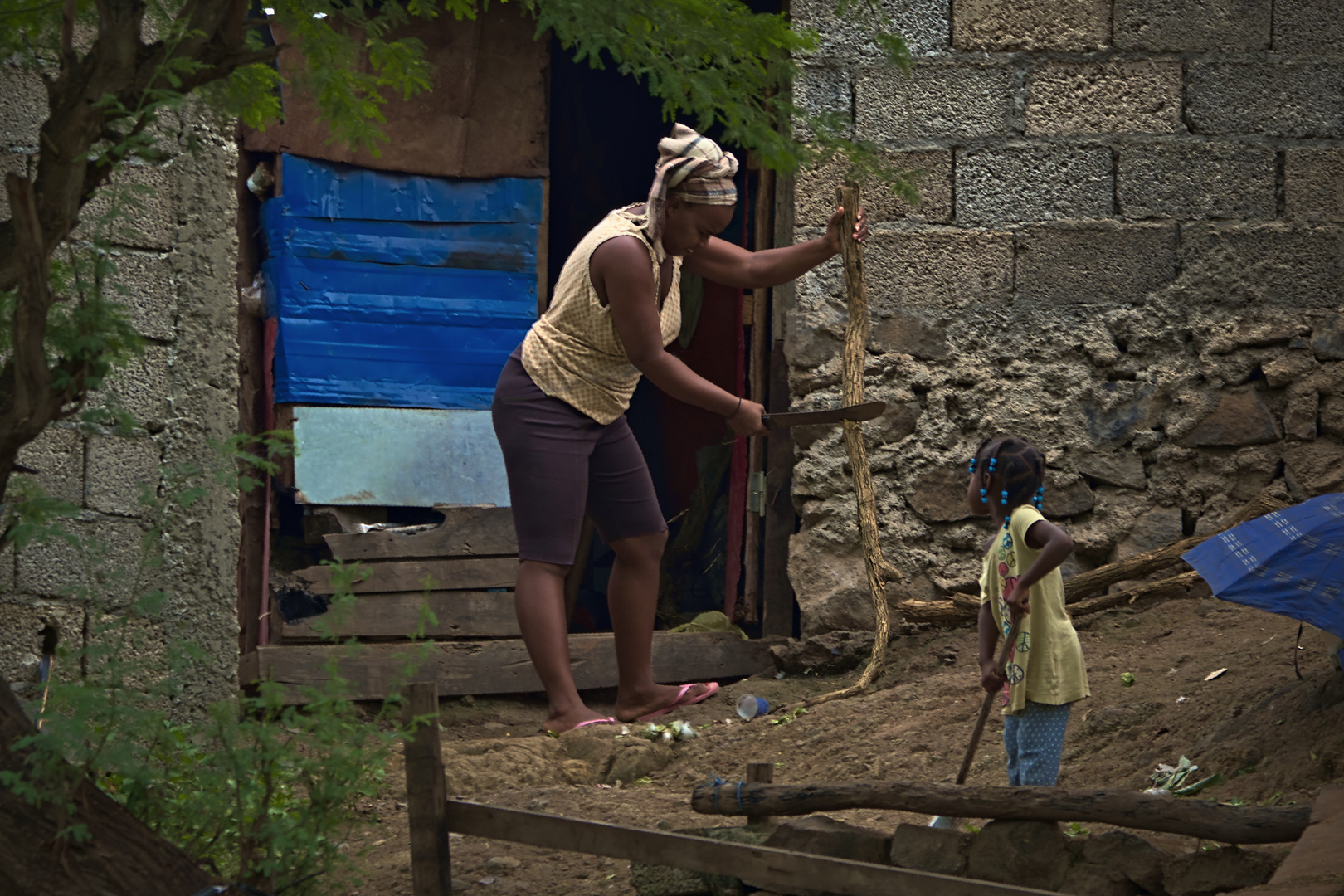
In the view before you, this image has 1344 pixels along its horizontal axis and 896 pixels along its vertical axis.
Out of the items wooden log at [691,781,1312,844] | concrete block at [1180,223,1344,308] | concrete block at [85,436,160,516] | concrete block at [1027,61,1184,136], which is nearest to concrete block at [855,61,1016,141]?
concrete block at [1027,61,1184,136]

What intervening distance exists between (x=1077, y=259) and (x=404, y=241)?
257cm

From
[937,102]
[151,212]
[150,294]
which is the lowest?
[150,294]

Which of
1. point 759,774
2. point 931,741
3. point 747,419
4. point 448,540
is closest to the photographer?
point 759,774

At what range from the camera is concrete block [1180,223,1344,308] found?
4848mm

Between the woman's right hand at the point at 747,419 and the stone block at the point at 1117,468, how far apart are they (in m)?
1.50

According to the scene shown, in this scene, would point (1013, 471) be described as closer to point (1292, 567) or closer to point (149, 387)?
→ point (1292, 567)

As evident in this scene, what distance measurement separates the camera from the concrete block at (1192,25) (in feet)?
16.0

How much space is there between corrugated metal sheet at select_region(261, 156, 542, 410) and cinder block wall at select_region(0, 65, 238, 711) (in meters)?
0.69

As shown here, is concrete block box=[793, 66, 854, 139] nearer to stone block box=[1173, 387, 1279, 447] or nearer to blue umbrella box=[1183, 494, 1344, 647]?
stone block box=[1173, 387, 1279, 447]

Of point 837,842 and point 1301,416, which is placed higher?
point 1301,416

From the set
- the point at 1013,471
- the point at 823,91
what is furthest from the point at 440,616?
the point at 1013,471

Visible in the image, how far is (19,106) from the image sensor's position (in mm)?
4234

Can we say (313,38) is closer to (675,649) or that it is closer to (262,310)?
(262,310)

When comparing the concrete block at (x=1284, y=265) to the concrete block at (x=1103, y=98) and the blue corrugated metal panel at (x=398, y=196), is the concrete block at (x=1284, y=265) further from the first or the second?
the blue corrugated metal panel at (x=398, y=196)
